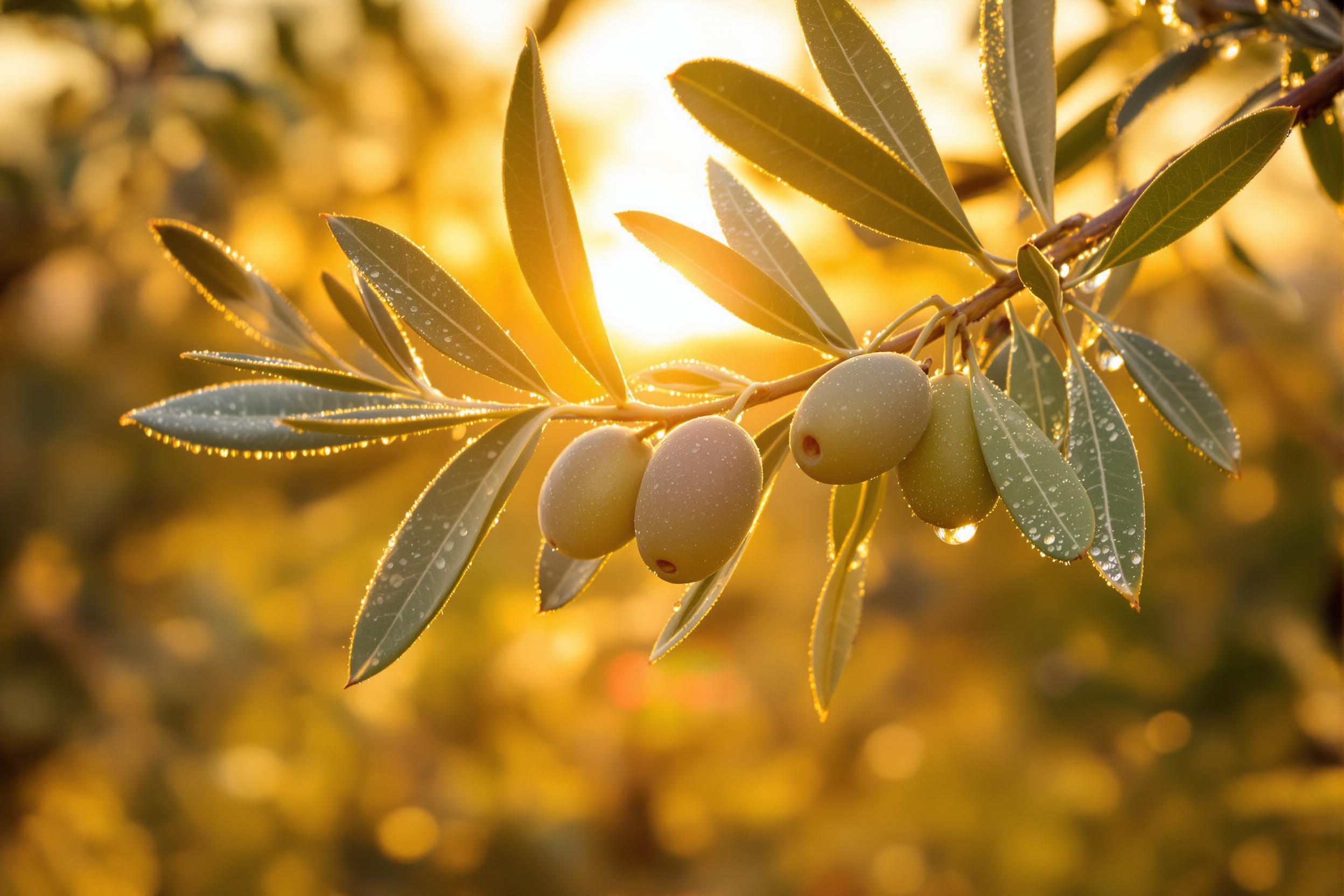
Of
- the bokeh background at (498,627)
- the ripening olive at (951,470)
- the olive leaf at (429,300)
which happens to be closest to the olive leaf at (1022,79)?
the ripening olive at (951,470)

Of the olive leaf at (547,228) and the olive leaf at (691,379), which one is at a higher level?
the olive leaf at (547,228)

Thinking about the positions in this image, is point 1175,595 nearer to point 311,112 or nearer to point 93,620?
point 311,112

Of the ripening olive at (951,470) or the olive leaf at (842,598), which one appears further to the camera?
the olive leaf at (842,598)

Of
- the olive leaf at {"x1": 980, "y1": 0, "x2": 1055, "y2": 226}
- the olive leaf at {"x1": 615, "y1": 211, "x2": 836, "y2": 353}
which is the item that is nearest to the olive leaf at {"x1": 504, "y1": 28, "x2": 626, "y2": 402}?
the olive leaf at {"x1": 615, "y1": 211, "x2": 836, "y2": 353}

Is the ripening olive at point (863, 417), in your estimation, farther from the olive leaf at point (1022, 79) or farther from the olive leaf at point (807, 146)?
the olive leaf at point (1022, 79)

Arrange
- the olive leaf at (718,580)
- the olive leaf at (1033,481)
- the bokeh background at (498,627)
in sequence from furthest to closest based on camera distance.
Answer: the bokeh background at (498,627)
the olive leaf at (718,580)
the olive leaf at (1033,481)

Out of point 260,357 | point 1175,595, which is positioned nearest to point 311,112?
point 260,357
